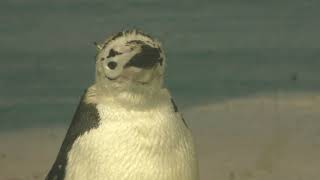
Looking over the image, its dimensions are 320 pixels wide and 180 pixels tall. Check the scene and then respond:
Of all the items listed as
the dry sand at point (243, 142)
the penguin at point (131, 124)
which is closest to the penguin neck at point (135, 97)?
the penguin at point (131, 124)

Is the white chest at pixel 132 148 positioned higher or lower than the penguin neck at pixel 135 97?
lower

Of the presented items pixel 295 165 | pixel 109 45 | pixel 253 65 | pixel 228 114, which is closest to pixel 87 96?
pixel 109 45

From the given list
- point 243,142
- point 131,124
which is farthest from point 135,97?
point 243,142

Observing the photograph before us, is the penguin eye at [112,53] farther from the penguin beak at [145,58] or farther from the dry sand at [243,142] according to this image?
the dry sand at [243,142]

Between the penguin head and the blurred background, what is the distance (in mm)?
915

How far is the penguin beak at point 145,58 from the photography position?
867 mm

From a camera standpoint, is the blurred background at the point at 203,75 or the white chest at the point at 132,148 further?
the blurred background at the point at 203,75

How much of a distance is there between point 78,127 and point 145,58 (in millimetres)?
122

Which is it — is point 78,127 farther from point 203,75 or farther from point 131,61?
point 203,75

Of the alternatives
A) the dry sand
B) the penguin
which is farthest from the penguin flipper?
the dry sand

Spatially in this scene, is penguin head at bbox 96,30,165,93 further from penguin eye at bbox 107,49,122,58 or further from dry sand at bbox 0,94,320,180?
dry sand at bbox 0,94,320,180

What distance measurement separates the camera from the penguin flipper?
0.90 metres

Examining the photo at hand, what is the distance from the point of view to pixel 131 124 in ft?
2.91

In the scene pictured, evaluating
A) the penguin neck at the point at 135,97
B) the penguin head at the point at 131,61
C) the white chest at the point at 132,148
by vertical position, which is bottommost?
the white chest at the point at 132,148
